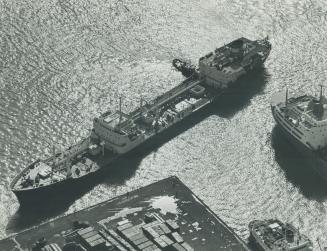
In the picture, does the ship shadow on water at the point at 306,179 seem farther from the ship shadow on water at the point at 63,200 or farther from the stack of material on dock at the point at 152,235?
the stack of material on dock at the point at 152,235

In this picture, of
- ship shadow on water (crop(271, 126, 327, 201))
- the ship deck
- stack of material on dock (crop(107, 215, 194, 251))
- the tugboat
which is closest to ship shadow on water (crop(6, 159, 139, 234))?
the ship deck

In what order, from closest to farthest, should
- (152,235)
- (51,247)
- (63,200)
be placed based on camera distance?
(51,247), (152,235), (63,200)

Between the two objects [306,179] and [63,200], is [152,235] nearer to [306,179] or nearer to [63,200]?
[63,200]

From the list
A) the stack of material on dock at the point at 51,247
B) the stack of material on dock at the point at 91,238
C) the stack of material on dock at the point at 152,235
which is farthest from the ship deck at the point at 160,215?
the stack of material on dock at the point at 91,238

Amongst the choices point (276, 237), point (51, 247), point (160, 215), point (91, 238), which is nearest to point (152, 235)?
point (160, 215)

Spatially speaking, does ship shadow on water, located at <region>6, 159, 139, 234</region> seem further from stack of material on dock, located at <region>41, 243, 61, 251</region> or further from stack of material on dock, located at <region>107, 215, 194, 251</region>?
stack of material on dock, located at <region>107, 215, 194, 251</region>

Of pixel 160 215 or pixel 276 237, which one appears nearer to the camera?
pixel 160 215

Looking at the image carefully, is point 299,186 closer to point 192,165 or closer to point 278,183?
point 278,183
